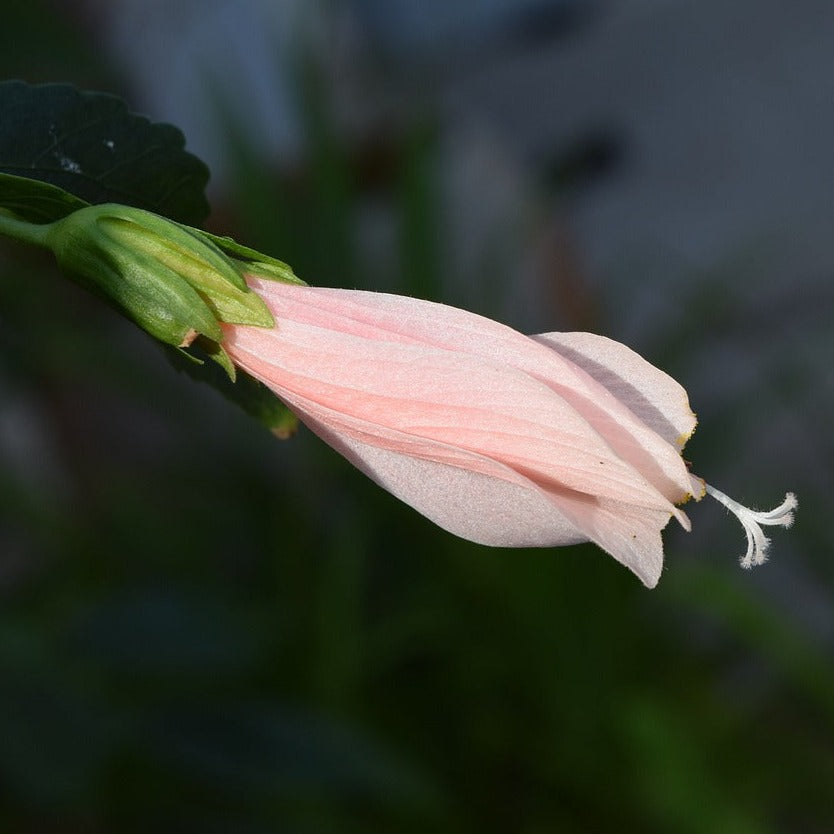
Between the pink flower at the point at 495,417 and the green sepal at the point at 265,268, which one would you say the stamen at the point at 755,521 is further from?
the green sepal at the point at 265,268

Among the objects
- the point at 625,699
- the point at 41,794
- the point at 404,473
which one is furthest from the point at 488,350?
the point at 625,699

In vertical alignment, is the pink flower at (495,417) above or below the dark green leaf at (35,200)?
below

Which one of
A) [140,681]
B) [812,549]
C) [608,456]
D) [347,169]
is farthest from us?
[347,169]

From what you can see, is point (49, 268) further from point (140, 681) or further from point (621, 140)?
point (621, 140)

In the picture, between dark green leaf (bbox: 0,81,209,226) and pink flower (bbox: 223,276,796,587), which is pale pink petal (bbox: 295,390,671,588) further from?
dark green leaf (bbox: 0,81,209,226)

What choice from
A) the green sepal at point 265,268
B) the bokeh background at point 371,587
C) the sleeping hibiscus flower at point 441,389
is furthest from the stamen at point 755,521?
the bokeh background at point 371,587
